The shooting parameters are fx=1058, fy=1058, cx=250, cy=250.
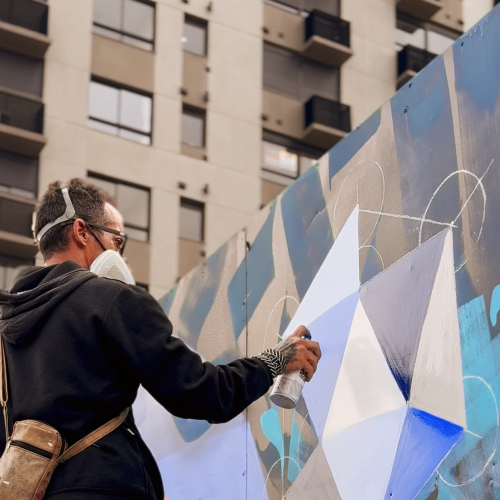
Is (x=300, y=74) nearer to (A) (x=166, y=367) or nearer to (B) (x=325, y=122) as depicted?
(B) (x=325, y=122)

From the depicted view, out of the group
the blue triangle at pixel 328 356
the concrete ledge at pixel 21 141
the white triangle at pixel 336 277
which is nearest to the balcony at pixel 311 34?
the concrete ledge at pixel 21 141

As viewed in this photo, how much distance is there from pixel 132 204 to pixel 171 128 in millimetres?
1732

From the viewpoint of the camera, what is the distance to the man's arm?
10.4 ft

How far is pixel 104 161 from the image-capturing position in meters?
19.2

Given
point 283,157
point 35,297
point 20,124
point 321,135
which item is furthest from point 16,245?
point 35,297

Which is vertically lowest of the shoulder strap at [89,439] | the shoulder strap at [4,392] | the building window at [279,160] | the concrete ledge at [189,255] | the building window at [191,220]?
the shoulder strap at [89,439]

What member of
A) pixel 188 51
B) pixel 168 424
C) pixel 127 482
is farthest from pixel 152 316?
pixel 188 51

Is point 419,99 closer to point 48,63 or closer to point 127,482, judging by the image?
point 127,482

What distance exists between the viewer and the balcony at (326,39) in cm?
2155

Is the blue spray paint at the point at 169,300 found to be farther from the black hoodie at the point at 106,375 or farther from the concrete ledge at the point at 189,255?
the concrete ledge at the point at 189,255

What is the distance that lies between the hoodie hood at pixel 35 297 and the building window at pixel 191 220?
16162 mm

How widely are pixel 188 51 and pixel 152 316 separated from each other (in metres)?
17.6

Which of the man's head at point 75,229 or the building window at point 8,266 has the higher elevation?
the building window at point 8,266

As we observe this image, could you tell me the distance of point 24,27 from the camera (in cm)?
1892
